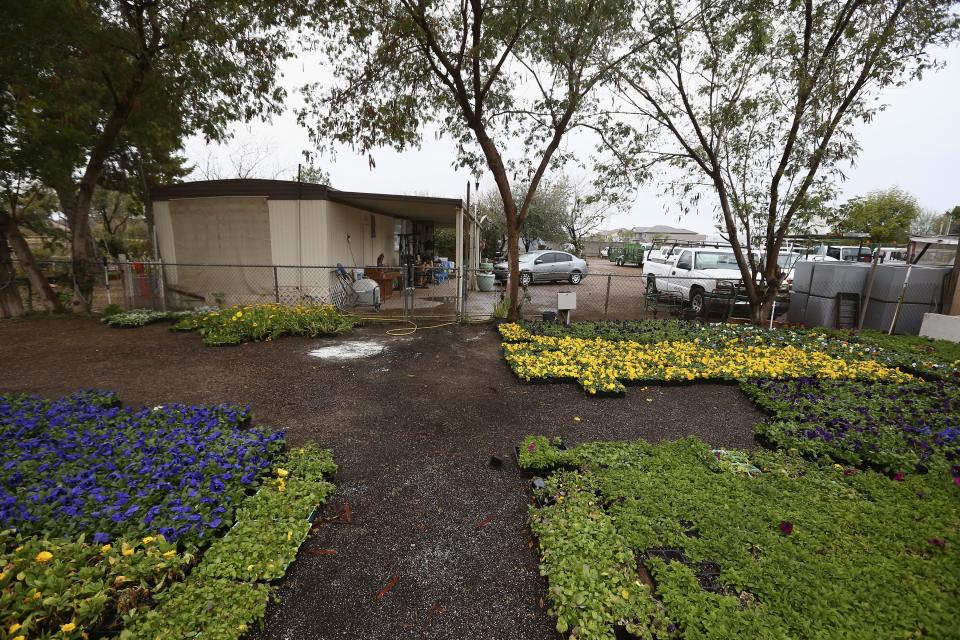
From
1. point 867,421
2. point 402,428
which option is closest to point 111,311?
point 402,428

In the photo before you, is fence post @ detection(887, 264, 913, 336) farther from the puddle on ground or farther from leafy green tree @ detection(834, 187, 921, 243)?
leafy green tree @ detection(834, 187, 921, 243)

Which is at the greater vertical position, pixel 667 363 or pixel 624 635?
pixel 667 363

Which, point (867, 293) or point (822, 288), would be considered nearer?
point (867, 293)

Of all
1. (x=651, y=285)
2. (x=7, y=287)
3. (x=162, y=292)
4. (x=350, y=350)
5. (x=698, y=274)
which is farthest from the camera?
(x=651, y=285)

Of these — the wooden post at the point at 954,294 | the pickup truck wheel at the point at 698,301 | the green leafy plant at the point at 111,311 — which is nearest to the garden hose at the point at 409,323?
the green leafy plant at the point at 111,311

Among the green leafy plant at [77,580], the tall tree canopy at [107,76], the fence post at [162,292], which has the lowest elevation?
the green leafy plant at [77,580]

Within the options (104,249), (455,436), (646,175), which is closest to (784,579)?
(455,436)

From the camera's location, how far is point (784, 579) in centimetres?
225

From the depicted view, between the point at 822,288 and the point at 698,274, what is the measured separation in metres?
2.85

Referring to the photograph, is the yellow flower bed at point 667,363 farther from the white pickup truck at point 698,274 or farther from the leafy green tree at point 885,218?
the leafy green tree at point 885,218

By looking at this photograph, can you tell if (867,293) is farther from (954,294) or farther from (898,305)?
(954,294)

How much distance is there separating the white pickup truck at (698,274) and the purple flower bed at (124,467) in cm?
1071

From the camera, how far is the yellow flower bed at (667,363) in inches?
232

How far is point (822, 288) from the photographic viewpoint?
10.0 metres
